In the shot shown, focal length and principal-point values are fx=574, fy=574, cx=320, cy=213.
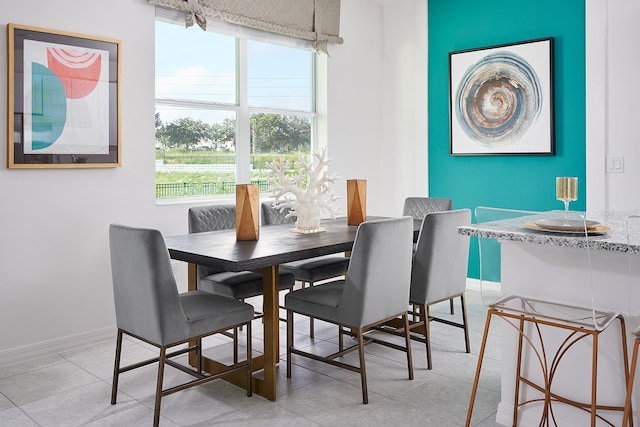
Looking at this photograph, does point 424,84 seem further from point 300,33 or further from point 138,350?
point 138,350

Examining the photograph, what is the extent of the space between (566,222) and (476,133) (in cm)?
299

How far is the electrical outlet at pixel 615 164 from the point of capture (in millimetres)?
4176

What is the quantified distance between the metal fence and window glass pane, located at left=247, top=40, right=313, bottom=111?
74 centimetres

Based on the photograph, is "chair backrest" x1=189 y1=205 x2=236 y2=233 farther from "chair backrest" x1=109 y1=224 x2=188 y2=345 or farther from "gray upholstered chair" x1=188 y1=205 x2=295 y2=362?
"chair backrest" x1=109 y1=224 x2=188 y2=345

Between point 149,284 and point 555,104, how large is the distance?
358 cm

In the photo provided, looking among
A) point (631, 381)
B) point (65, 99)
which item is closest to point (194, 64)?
point (65, 99)

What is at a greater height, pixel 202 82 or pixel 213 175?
pixel 202 82

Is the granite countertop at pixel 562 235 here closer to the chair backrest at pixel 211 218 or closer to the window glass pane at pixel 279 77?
the chair backrest at pixel 211 218

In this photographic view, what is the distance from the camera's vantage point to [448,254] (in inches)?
130

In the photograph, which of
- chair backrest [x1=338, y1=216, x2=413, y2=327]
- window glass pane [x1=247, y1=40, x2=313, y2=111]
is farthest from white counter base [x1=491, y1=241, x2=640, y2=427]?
window glass pane [x1=247, y1=40, x2=313, y2=111]

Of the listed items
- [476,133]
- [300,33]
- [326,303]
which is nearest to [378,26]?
[300,33]

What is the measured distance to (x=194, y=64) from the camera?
4352 millimetres

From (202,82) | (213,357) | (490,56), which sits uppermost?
(490,56)

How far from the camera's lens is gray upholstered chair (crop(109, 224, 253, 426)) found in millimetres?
2422
